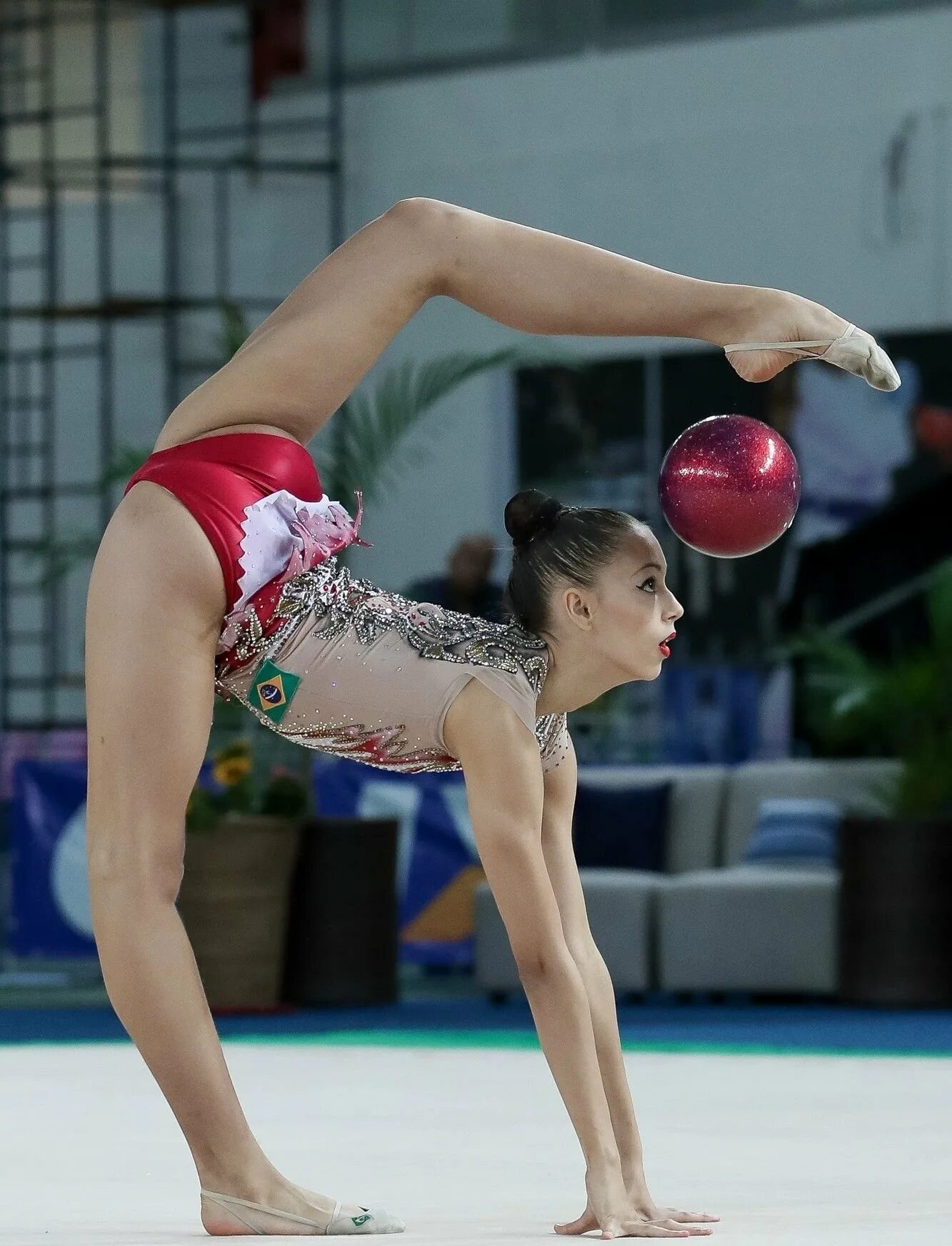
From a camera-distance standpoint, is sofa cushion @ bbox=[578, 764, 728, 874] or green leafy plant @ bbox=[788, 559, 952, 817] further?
sofa cushion @ bbox=[578, 764, 728, 874]

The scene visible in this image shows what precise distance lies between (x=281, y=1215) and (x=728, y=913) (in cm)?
472

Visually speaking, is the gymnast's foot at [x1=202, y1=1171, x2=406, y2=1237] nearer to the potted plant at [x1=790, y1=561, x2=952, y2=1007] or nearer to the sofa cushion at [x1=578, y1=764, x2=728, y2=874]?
the potted plant at [x1=790, y1=561, x2=952, y2=1007]

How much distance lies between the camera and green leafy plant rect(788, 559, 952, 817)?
713 cm

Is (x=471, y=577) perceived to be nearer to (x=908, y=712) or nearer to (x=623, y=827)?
(x=623, y=827)

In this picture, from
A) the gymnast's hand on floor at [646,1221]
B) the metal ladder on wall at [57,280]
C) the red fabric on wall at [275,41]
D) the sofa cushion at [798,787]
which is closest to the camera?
the gymnast's hand on floor at [646,1221]

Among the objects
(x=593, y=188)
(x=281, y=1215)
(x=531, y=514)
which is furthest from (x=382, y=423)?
(x=281, y=1215)

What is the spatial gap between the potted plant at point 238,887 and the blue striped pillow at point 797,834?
1647 millimetres

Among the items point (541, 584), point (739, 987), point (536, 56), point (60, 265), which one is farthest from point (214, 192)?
point (541, 584)

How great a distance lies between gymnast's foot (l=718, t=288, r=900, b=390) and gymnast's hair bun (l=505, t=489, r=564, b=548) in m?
0.34

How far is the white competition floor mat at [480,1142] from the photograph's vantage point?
8.92ft

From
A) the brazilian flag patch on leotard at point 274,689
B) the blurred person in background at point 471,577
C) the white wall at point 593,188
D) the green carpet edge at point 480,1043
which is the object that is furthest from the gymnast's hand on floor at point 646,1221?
the white wall at point 593,188

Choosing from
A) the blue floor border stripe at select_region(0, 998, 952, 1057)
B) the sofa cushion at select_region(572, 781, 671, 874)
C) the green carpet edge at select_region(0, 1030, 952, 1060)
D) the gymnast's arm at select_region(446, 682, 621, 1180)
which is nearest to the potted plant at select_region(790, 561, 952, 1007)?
the blue floor border stripe at select_region(0, 998, 952, 1057)

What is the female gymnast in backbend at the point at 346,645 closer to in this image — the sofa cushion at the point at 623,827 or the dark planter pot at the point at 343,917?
the dark planter pot at the point at 343,917

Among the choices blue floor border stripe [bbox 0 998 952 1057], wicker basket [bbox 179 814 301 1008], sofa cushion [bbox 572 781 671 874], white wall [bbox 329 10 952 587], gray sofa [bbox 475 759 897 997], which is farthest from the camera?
white wall [bbox 329 10 952 587]
